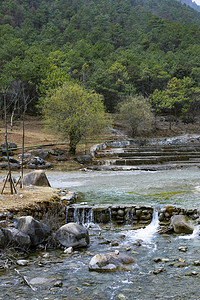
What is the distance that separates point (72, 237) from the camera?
7.12 meters

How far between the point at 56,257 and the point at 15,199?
10.6 feet

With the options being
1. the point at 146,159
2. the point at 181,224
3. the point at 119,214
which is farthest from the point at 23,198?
the point at 146,159

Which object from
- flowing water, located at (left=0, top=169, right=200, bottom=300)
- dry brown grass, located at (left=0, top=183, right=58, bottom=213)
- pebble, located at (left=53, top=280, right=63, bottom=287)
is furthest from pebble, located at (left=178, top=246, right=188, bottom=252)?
dry brown grass, located at (left=0, top=183, right=58, bottom=213)

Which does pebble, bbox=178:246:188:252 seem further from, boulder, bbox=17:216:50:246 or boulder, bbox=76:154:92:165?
boulder, bbox=76:154:92:165

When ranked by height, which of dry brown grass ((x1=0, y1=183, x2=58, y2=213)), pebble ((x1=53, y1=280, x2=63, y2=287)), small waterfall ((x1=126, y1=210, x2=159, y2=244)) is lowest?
small waterfall ((x1=126, y1=210, x2=159, y2=244))

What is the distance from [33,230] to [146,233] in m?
3.23

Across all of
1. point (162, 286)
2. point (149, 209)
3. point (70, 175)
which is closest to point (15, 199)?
point (149, 209)

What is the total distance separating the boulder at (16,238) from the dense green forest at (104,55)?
22.2 feet

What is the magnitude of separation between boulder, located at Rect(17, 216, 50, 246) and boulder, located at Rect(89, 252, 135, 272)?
168cm

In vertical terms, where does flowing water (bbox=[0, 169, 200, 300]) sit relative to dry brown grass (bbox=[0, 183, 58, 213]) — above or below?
below

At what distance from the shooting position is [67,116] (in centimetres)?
2384

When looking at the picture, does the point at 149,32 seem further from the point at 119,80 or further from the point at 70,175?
the point at 70,175

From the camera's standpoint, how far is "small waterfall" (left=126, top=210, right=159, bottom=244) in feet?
25.5

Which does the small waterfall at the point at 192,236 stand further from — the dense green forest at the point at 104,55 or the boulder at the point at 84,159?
the boulder at the point at 84,159
